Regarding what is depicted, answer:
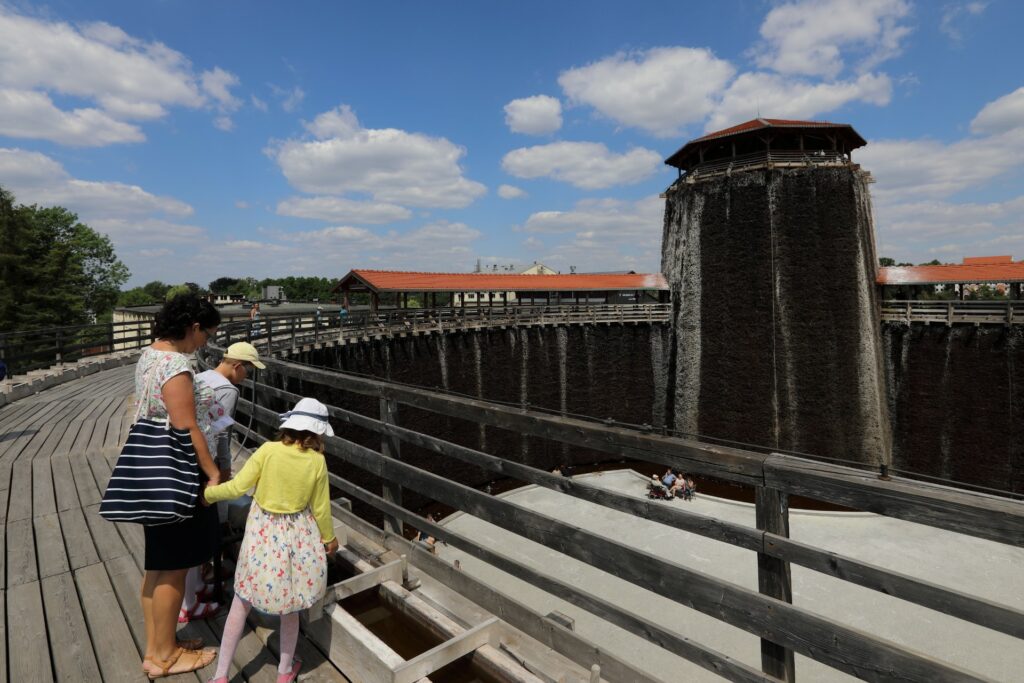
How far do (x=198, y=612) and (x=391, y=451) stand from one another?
141cm

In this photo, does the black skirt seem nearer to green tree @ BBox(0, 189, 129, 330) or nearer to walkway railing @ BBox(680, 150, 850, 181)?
walkway railing @ BBox(680, 150, 850, 181)

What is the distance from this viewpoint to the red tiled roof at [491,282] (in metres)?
23.2

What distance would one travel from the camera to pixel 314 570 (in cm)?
239

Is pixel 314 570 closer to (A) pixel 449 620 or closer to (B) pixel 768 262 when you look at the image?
(A) pixel 449 620

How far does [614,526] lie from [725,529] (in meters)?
14.2

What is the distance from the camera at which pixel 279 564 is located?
7.61 ft

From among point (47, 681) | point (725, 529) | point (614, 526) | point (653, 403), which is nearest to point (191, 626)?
point (47, 681)

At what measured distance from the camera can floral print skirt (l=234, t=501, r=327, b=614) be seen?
2299 mm

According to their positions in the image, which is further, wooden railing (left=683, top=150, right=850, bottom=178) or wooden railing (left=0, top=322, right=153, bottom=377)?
wooden railing (left=683, top=150, right=850, bottom=178)

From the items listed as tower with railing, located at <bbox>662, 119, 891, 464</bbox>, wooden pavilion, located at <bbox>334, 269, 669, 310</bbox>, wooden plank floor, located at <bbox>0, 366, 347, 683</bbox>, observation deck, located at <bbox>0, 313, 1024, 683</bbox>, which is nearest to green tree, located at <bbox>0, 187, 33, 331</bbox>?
wooden pavilion, located at <bbox>334, 269, 669, 310</bbox>

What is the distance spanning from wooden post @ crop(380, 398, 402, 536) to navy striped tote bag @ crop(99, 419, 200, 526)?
1.11 metres

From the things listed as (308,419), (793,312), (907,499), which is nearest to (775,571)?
(907,499)

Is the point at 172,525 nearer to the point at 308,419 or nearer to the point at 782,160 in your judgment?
the point at 308,419

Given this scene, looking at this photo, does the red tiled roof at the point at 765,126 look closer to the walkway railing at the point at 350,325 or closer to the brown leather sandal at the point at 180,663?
the walkway railing at the point at 350,325
